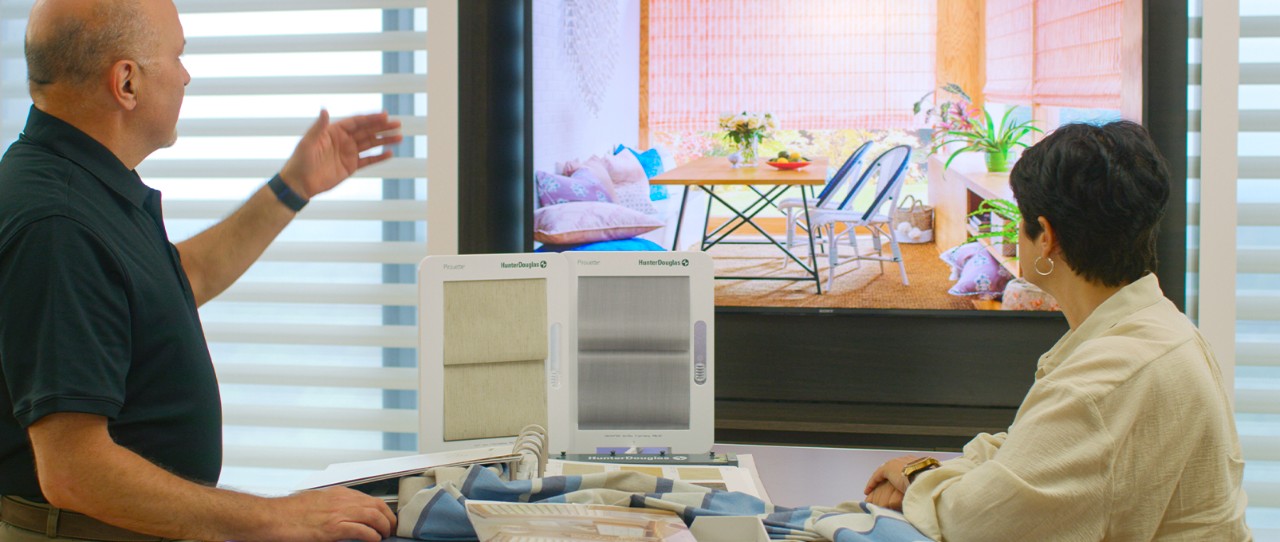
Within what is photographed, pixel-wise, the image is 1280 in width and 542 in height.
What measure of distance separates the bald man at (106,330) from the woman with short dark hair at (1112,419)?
0.93m

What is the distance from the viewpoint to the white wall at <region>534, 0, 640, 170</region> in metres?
4.00

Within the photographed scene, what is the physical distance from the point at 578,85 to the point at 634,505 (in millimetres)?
2662

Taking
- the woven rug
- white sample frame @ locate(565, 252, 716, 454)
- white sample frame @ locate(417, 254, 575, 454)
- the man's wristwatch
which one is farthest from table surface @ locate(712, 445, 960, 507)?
the man's wristwatch

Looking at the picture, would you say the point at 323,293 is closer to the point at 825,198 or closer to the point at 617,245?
the point at 617,245

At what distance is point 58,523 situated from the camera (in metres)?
1.68

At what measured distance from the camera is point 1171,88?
11.3 ft

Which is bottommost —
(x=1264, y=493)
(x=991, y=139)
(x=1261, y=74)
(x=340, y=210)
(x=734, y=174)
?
(x=1264, y=493)

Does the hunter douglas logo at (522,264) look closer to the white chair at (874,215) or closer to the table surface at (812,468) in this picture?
the table surface at (812,468)

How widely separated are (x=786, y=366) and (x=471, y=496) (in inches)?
91.1

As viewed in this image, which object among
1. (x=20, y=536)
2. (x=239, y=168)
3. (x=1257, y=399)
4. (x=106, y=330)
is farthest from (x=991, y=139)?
(x=20, y=536)

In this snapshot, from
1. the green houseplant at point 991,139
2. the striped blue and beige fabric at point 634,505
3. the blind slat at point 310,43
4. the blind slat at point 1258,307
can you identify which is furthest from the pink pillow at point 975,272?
the striped blue and beige fabric at point 634,505

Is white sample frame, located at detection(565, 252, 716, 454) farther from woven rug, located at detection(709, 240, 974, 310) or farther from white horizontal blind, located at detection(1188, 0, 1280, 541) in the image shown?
white horizontal blind, located at detection(1188, 0, 1280, 541)

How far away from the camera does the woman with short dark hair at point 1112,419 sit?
5.37 ft

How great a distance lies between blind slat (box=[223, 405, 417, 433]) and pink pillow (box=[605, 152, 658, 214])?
107 centimetres
